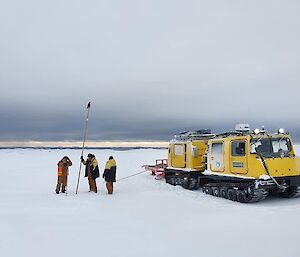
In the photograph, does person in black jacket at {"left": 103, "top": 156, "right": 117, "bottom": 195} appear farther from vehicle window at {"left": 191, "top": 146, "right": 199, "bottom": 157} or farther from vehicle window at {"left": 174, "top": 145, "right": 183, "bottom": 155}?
vehicle window at {"left": 174, "top": 145, "right": 183, "bottom": 155}

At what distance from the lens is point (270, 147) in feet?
41.4

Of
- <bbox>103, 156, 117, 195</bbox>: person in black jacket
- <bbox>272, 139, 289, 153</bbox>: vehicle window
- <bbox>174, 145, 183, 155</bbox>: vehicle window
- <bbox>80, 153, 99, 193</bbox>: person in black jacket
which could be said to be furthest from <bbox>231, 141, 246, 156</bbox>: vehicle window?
<bbox>80, 153, 99, 193</bbox>: person in black jacket

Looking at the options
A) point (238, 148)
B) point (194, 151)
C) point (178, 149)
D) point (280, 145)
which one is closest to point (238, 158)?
point (238, 148)

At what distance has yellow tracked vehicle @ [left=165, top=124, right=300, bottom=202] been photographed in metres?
12.0

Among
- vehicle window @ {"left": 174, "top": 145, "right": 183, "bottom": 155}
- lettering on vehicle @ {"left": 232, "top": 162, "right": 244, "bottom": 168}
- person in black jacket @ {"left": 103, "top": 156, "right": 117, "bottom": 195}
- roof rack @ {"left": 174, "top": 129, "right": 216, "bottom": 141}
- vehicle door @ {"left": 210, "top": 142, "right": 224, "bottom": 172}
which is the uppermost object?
roof rack @ {"left": 174, "top": 129, "right": 216, "bottom": 141}

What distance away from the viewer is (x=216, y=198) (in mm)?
13492

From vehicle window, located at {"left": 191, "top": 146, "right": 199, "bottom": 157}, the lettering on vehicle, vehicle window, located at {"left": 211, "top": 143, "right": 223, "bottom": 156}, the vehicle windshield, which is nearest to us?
the vehicle windshield

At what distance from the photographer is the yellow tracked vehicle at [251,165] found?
12.0 metres

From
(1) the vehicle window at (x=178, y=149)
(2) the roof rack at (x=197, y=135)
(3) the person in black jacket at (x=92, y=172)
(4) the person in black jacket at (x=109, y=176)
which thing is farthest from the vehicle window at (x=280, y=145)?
(3) the person in black jacket at (x=92, y=172)

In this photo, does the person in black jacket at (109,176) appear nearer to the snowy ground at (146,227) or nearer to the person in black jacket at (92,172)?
the person in black jacket at (92,172)

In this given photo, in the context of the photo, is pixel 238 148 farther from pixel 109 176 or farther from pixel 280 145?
pixel 109 176

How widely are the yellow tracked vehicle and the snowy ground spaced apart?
55 cm

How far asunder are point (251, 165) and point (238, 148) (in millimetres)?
966

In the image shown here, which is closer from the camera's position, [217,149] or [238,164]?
[238,164]
